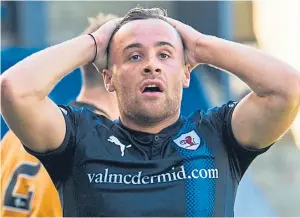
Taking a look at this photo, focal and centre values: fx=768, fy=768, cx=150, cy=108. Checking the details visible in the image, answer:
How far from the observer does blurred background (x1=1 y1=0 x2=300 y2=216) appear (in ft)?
13.4

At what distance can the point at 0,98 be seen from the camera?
7.62ft

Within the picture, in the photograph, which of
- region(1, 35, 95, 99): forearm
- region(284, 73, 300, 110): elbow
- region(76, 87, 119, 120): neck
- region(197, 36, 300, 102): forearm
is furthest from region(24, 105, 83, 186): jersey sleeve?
region(76, 87, 119, 120): neck

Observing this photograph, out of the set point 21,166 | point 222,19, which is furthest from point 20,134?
point 222,19

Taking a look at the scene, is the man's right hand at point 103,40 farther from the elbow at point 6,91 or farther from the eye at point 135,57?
the elbow at point 6,91

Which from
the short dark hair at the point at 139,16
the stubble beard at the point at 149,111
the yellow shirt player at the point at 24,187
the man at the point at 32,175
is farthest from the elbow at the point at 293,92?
the yellow shirt player at the point at 24,187

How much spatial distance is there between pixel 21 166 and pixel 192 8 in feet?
6.94

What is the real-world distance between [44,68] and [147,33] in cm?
34

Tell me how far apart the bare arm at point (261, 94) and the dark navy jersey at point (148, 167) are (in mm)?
52

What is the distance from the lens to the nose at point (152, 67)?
2369mm

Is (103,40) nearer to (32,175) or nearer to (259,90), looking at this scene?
(259,90)

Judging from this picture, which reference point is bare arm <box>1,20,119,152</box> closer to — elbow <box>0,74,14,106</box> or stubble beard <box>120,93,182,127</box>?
elbow <box>0,74,14,106</box>

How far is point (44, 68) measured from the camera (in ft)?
7.88

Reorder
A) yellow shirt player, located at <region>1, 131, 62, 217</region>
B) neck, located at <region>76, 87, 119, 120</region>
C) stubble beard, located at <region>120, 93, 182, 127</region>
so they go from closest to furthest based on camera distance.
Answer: stubble beard, located at <region>120, 93, 182, 127</region> → yellow shirt player, located at <region>1, 131, 62, 217</region> → neck, located at <region>76, 87, 119, 120</region>

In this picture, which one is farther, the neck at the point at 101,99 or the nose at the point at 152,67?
the neck at the point at 101,99
